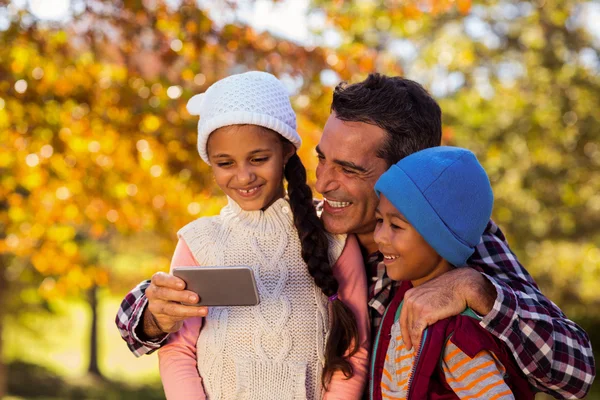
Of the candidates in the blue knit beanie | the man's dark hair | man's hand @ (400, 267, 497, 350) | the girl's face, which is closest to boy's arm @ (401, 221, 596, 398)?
man's hand @ (400, 267, 497, 350)

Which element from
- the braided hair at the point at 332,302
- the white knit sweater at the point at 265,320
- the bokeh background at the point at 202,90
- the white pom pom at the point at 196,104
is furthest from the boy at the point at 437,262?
the bokeh background at the point at 202,90

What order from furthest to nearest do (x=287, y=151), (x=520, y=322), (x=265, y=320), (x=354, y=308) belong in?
(x=287, y=151)
(x=354, y=308)
(x=265, y=320)
(x=520, y=322)

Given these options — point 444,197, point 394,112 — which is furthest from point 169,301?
point 394,112

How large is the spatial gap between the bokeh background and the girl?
276 centimetres

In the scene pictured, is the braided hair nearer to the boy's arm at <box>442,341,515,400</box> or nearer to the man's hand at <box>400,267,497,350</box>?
the man's hand at <box>400,267,497,350</box>

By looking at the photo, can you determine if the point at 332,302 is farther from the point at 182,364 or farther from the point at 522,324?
the point at 522,324

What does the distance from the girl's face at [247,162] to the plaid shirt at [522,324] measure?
50 cm

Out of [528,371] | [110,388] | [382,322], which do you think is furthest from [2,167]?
[110,388]

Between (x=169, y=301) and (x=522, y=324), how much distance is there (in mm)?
1124

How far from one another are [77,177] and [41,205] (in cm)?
71

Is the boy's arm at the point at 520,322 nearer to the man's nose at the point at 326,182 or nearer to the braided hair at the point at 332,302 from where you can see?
the braided hair at the point at 332,302

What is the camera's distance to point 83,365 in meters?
21.2

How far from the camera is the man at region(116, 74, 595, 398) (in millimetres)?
2371

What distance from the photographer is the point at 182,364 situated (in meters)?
2.72
